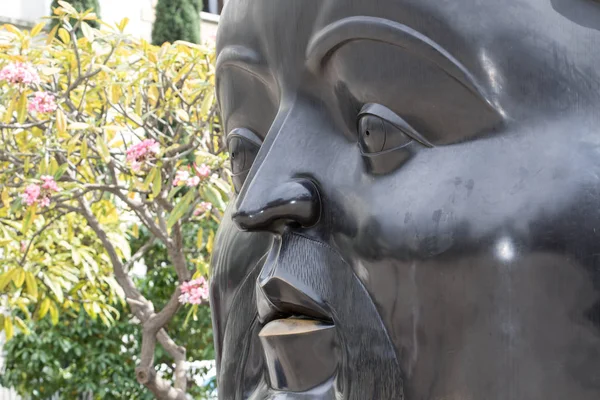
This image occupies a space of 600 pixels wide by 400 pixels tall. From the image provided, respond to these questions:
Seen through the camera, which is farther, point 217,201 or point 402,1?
point 217,201

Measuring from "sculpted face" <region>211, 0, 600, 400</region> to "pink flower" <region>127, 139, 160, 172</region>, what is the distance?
3.02 m

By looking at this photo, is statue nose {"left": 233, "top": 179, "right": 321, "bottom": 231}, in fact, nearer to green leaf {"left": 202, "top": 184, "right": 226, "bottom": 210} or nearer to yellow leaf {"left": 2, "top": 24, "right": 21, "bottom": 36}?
green leaf {"left": 202, "top": 184, "right": 226, "bottom": 210}

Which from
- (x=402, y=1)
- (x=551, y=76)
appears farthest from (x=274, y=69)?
(x=551, y=76)

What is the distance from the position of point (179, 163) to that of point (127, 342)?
10.6 feet

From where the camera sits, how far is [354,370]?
3.00 feet

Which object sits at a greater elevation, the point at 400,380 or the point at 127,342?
the point at 400,380

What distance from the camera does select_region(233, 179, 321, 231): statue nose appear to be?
3.12 ft

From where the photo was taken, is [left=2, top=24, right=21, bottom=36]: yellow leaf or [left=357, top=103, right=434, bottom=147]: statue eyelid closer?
[left=357, top=103, right=434, bottom=147]: statue eyelid

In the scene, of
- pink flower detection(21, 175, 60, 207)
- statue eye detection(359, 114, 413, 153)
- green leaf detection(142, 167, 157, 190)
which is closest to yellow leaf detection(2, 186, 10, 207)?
pink flower detection(21, 175, 60, 207)

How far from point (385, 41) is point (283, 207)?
0.63 ft

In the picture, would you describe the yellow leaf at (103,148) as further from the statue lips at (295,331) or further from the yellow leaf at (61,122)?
the statue lips at (295,331)

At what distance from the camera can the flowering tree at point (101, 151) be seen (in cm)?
401

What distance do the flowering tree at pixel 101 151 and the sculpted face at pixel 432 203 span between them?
2.79m

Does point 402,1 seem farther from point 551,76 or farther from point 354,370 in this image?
point 354,370
